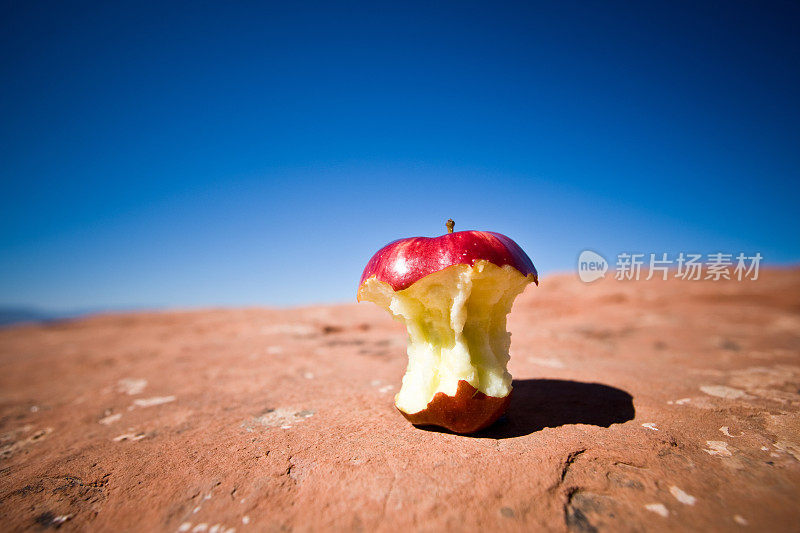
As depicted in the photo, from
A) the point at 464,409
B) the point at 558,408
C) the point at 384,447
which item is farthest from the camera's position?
the point at 558,408

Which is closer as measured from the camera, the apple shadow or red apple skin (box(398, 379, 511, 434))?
red apple skin (box(398, 379, 511, 434))

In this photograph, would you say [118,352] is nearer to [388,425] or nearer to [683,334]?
[388,425]

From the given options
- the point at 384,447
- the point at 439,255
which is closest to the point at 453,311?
the point at 439,255

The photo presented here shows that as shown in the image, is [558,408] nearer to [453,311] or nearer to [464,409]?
[464,409]

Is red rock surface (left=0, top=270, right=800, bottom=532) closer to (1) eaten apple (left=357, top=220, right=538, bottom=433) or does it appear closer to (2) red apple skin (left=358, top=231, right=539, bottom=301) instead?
(1) eaten apple (left=357, top=220, right=538, bottom=433)

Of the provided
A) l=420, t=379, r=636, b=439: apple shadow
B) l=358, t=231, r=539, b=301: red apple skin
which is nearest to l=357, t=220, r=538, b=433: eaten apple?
l=358, t=231, r=539, b=301: red apple skin

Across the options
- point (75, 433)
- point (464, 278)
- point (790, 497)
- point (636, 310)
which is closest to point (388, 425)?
point (464, 278)

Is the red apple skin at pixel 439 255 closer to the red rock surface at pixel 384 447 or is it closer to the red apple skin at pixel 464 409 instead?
the red apple skin at pixel 464 409
